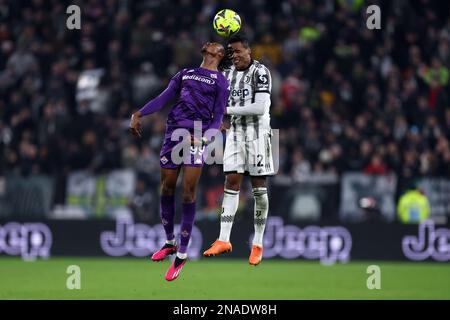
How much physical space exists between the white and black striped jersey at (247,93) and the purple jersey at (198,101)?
1.89 ft

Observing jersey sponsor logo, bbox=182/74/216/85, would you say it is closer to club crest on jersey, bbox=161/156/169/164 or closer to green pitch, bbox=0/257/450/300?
club crest on jersey, bbox=161/156/169/164

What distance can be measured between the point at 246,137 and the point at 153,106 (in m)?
1.44

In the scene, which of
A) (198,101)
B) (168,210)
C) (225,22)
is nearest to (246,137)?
(198,101)

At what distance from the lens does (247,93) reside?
45.4ft

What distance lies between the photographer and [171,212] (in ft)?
44.8

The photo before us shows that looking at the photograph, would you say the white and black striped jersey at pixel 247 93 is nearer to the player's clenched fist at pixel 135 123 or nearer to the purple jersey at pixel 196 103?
the purple jersey at pixel 196 103

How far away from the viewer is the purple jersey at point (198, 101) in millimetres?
13219

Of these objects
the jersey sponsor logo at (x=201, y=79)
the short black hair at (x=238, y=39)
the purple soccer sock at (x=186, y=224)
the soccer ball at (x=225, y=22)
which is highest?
the soccer ball at (x=225, y=22)

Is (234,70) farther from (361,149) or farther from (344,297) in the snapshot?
(361,149)

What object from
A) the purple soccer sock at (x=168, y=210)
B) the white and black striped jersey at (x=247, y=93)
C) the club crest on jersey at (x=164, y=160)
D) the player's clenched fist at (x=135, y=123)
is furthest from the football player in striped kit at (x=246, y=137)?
the player's clenched fist at (x=135, y=123)

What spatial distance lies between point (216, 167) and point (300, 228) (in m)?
2.31

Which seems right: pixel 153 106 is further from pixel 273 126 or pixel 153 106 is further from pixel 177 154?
pixel 273 126

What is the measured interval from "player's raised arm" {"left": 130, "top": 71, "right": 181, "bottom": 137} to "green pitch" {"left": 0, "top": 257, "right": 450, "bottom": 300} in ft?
10.7
